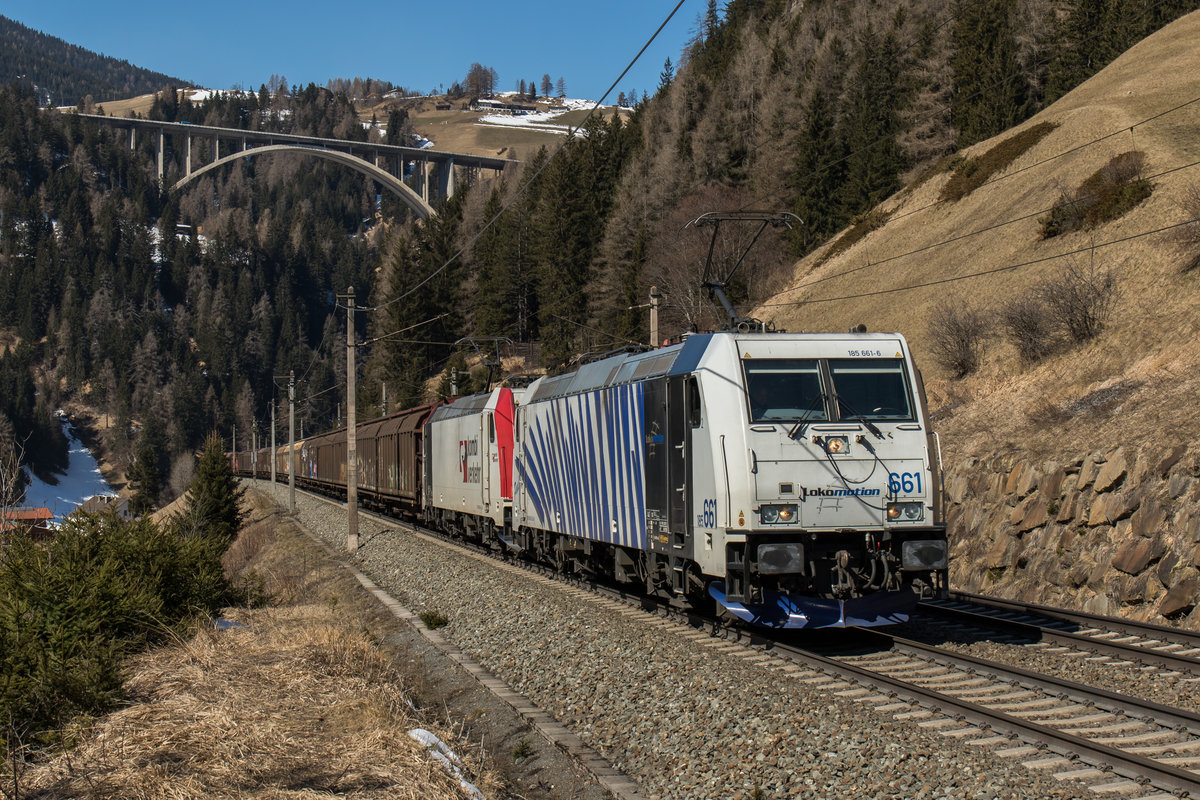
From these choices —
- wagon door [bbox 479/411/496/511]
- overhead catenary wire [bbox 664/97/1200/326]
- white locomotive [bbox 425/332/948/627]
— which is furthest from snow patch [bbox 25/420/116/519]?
white locomotive [bbox 425/332/948/627]

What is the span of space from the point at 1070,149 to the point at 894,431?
32876 mm

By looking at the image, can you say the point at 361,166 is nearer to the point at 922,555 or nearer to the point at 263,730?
the point at 922,555

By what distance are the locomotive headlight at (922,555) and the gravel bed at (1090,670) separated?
2.92ft

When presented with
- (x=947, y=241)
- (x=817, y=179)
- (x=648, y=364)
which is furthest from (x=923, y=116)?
(x=648, y=364)

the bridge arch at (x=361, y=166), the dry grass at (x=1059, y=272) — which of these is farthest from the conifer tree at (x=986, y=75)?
the bridge arch at (x=361, y=166)

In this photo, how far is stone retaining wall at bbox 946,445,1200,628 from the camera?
1304cm

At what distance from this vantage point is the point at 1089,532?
14.9 meters

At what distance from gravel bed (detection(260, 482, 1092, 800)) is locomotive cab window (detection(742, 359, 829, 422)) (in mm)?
2524

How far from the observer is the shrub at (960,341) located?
25.9 metres

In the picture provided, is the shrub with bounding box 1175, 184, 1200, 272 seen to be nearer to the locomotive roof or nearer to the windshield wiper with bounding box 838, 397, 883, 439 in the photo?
the locomotive roof

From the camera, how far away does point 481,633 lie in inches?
516

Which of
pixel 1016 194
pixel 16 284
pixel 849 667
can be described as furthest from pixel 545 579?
pixel 16 284

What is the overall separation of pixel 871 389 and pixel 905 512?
1.36 metres

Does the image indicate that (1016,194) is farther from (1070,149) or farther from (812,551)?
(812,551)
